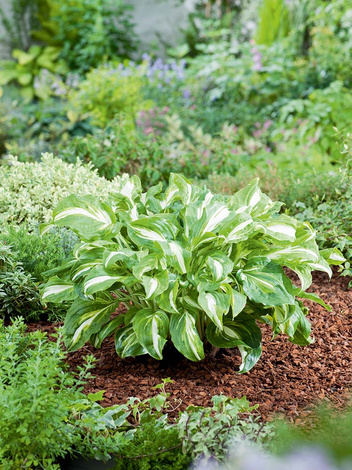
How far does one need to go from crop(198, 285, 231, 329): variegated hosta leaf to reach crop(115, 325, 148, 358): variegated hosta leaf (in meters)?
0.40

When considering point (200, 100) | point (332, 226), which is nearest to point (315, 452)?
point (332, 226)

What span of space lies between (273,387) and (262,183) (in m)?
2.11

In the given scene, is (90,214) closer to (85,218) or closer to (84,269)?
(85,218)

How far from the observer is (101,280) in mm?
2264

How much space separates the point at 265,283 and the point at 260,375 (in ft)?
1.55

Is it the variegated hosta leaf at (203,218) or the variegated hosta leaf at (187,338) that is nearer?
the variegated hosta leaf at (187,338)

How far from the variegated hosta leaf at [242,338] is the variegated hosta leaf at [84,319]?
48 centimetres

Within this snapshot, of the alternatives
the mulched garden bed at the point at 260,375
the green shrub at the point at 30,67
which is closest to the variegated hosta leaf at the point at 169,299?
the mulched garden bed at the point at 260,375

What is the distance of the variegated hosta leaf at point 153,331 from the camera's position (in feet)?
7.36

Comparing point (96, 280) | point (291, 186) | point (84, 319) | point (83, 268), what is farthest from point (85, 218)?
point (291, 186)

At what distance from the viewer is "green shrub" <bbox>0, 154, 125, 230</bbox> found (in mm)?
3479

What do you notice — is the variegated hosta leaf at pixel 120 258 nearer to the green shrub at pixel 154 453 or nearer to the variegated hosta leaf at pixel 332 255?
the green shrub at pixel 154 453

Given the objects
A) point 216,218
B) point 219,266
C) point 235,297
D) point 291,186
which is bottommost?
point 291,186

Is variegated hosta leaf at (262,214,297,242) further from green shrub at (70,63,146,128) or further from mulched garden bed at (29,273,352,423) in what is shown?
green shrub at (70,63,146,128)
